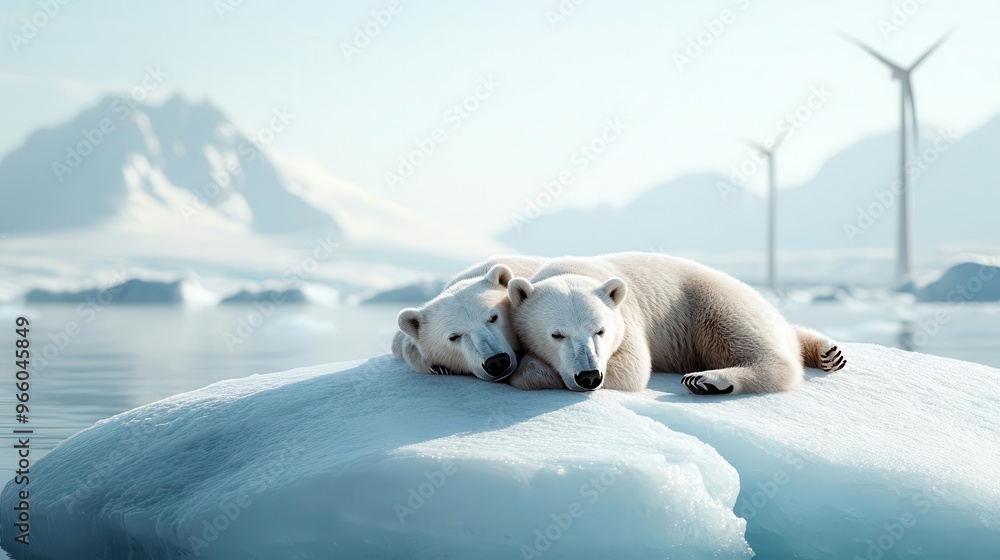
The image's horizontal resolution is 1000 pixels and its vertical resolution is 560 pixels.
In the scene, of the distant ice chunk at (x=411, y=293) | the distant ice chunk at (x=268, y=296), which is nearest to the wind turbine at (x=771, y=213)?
the distant ice chunk at (x=411, y=293)

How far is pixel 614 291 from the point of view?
18.6 feet

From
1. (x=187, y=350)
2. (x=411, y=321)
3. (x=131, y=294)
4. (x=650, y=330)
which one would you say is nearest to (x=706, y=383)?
(x=650, y=330)

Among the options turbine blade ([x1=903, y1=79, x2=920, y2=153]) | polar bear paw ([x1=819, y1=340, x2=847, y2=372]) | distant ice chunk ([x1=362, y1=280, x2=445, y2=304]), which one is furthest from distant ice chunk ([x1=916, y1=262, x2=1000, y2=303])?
polar bear paw ([x1=819, y1=340, x2=847, y2=372])

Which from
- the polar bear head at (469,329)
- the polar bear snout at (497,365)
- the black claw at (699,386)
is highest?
the polar bear head at (469,329)

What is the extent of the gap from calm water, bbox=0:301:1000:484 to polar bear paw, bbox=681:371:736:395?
216 inches

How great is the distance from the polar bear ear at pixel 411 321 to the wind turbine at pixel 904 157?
2386 centimetres

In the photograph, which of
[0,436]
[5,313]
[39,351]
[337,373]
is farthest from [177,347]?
[5,313]

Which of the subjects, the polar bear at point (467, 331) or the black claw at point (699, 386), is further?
the black claw at point (699, 386)

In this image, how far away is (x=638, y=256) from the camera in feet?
22.3

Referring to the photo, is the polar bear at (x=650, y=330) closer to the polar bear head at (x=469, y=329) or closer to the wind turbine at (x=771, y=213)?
the polar bear head at (x=469, y=329)

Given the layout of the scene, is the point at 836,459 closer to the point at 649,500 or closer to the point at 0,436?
the point at 649,500

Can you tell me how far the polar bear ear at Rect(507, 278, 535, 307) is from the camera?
554 cm

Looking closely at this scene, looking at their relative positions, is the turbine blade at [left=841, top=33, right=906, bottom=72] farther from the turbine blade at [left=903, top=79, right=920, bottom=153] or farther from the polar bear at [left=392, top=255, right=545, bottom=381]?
the polar bear at [left=392, top=255, right=545, bottom=381]

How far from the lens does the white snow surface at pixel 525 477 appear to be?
4422mm
